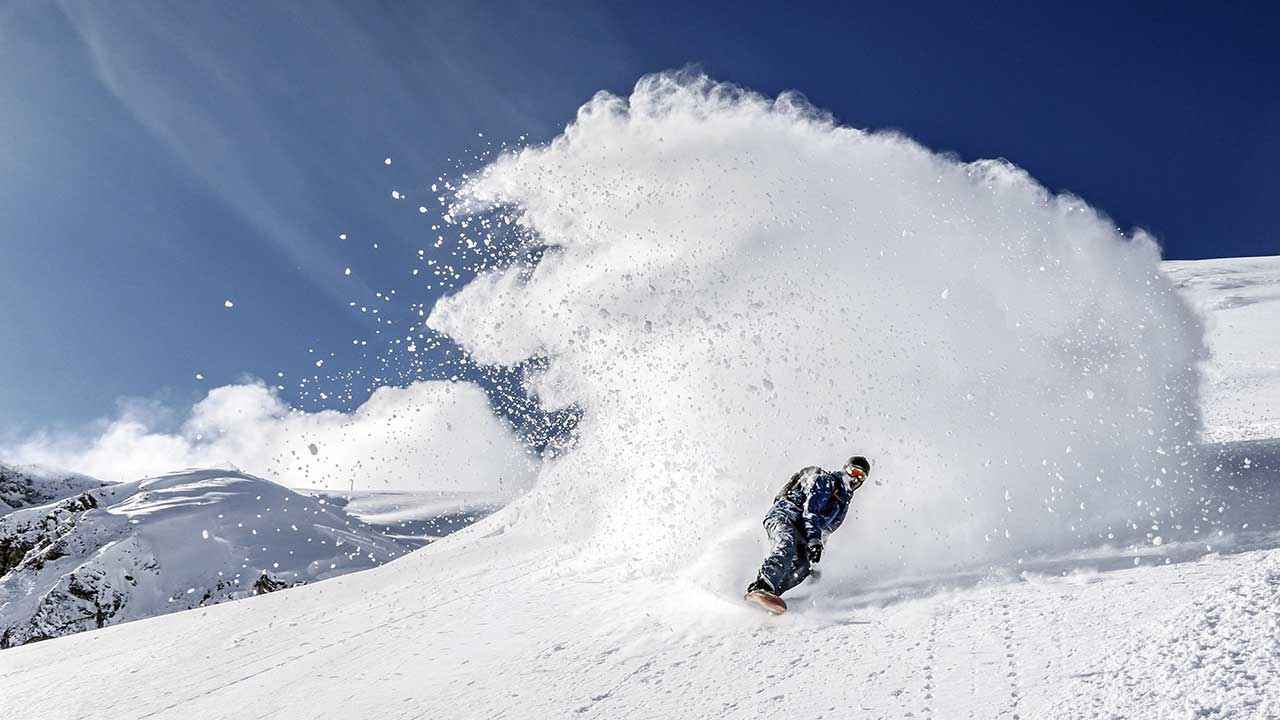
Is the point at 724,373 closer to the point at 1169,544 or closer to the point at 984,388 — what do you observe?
the point at 984,388

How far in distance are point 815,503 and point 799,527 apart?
0.25 meters

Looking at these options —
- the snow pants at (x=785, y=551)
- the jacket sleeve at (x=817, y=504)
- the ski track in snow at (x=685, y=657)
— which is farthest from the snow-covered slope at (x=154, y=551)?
the jacket sleeve at (x=817, y=504)

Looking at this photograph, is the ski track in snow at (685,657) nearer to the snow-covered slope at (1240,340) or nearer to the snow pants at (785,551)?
the snow pants at (785,551)

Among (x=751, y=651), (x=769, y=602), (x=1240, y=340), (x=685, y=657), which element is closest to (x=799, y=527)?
(x=769, y=602)

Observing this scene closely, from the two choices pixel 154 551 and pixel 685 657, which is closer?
pixel 685 657

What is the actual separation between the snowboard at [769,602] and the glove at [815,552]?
74 centimetres

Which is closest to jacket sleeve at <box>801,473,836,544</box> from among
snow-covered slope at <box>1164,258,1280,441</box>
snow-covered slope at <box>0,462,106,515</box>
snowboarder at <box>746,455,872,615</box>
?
snowboarder at <box>746,455,872,615</box>

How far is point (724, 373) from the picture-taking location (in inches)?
416

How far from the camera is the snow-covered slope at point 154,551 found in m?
36.9

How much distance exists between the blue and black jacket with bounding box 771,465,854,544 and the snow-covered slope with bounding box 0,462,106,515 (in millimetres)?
118699

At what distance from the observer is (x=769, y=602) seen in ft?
15.8

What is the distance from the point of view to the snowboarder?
5.02 metres

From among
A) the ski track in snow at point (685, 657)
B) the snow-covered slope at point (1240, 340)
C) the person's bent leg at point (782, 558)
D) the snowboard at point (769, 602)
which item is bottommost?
the ski track in snow at point (685, 657)

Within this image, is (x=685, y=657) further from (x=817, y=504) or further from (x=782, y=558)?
(x=817, y=504)
